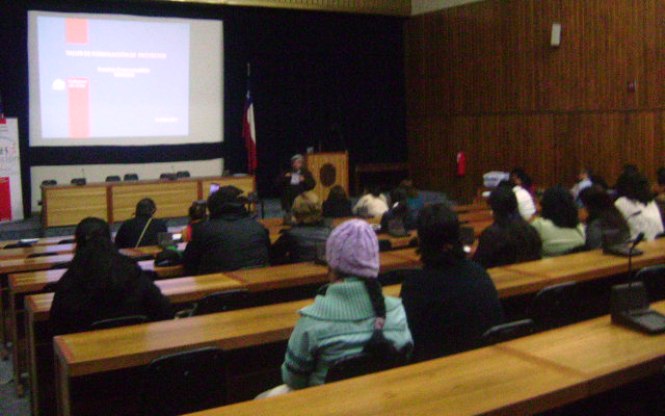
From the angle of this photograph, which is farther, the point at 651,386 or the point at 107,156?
the point at 107,156

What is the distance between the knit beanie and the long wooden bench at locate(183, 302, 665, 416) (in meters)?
0.40

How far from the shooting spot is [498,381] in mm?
2273

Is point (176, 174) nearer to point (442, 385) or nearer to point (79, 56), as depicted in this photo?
point (79, 56)

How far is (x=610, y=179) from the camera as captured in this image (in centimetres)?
1130

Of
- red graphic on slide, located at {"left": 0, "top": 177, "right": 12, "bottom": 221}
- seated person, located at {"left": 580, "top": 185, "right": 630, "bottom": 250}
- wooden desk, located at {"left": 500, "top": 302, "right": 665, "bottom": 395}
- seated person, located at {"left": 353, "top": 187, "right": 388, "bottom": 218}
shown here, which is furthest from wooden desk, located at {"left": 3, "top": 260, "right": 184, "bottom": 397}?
Answer: red graphic on slide, located at {"left": 0, "top": 177, "right": 12, "bottom": 221}

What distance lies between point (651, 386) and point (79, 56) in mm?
10681

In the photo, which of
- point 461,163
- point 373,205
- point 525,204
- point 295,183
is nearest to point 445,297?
point 525,204

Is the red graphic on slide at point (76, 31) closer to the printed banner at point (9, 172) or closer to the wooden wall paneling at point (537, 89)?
the printed banner at point (9, 172)

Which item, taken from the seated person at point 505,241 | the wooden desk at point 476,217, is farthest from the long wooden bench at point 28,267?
the wooden desk at point 476,217

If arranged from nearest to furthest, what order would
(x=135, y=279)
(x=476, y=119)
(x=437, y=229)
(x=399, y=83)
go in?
(x=437, y=229)
(x=135, y=279)
(x=476, y=119)
(x=399, y=83)

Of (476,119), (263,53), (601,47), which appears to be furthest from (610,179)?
(263,53)

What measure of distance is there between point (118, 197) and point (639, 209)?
→ 8258mm

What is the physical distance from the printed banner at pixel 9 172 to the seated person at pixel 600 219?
30.0 ft

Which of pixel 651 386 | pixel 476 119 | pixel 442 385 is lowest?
pixel 651 386
